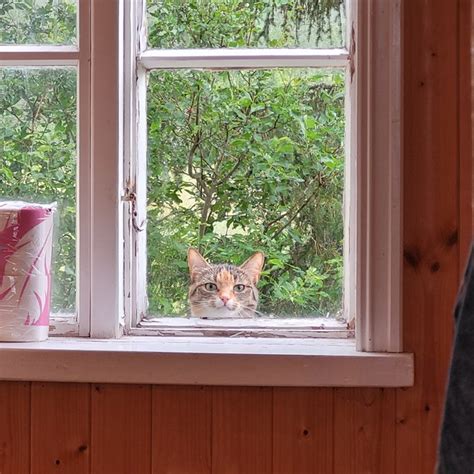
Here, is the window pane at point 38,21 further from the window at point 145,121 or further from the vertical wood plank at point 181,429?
the vertical wood plank at point 181,429

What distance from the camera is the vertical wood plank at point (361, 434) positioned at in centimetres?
111

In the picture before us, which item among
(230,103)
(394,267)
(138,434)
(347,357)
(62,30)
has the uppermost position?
(62,30)

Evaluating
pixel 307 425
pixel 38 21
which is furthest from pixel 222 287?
pixel 38 21

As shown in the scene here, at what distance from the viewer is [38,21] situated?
1.29m

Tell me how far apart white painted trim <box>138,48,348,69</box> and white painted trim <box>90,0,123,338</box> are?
0.09m

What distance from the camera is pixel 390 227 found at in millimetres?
1111

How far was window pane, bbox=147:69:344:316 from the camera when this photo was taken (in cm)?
127

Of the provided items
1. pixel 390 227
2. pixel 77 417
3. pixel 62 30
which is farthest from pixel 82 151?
pixel 390 227

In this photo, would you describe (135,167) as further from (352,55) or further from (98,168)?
(352,55)

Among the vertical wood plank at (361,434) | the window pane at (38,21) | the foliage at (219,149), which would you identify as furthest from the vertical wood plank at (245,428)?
the window pane at (38,21)

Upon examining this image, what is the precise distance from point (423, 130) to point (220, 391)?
585 mm

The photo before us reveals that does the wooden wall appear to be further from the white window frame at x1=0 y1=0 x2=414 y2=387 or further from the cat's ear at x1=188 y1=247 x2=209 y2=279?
the cat's ear at x1=188 y1=247 x2=209 y2=279

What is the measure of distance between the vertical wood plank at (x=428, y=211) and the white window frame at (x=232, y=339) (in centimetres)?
3

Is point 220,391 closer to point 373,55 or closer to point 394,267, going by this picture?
point 394,267
